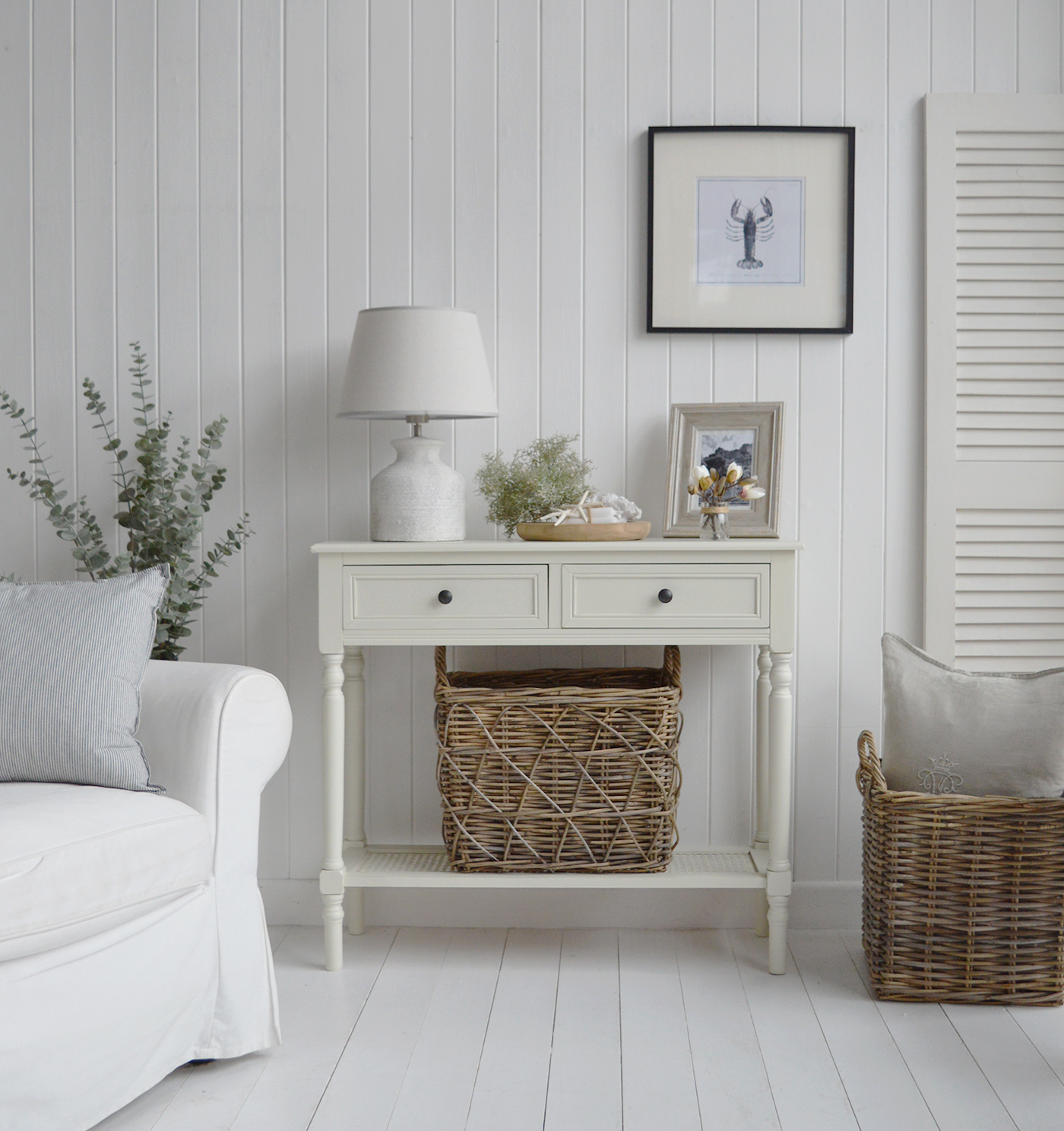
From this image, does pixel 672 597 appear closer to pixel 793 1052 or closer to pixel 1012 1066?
pixel 793 1052

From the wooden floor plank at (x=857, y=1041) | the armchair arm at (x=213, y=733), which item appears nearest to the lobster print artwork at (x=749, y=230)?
the armchair arm at (x=213, y=733)

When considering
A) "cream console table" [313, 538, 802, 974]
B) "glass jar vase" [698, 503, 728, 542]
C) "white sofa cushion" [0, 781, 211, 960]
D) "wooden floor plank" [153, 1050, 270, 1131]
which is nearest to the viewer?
"white sofa cushion" [0, 781, 211, 960]

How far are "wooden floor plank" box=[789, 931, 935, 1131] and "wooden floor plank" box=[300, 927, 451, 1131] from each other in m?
0.74

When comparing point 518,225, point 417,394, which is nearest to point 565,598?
point 417,394

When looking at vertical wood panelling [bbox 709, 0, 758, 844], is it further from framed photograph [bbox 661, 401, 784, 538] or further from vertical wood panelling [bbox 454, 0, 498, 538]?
vertical wood panelling [bbox 454, 0, 498, 538]

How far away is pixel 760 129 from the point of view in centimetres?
238

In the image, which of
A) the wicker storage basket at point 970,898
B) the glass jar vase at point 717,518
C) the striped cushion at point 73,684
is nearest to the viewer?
the striped cushion at point 73,684

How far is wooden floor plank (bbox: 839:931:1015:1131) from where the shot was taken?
160cm

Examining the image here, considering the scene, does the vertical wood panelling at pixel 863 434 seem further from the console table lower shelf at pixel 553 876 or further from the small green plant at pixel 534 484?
the small green plant at pixel 534 484

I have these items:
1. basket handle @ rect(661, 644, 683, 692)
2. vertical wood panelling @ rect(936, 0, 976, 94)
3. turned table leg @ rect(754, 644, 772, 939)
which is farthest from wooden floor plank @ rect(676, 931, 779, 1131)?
vertical wood panelling @ rect(936, 0, 976, 94)

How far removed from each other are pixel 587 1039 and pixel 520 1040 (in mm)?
119

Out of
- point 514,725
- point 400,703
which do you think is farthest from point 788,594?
point 400,703

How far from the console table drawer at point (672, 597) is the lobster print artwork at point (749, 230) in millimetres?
776

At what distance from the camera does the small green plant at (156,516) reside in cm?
225
